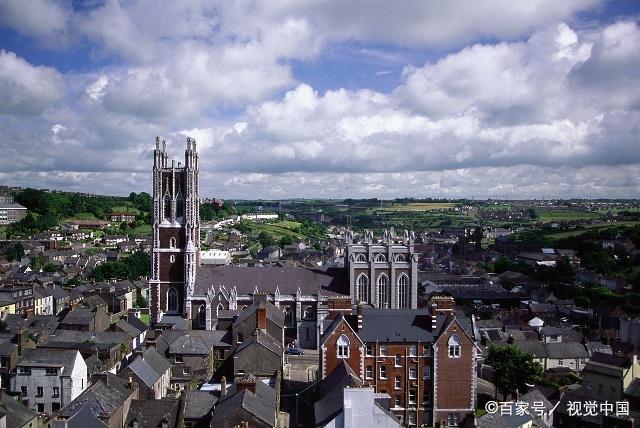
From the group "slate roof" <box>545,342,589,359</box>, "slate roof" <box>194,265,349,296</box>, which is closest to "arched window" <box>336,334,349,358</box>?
"slate roof" <box>194,265,349,296</box>

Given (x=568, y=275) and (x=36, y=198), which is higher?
(x=36, y=198)

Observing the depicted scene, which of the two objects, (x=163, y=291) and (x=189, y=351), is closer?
(x=189, y=351)

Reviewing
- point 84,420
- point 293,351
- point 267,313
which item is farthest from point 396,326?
point 293,351

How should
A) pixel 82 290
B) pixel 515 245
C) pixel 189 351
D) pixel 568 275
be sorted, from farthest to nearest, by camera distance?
pixel 515 245, pixel 568 275, pixel 82 290, pixel 189 351

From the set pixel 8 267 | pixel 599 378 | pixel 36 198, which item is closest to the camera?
pixel 599 378

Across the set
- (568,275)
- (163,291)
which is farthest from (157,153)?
(568,275)

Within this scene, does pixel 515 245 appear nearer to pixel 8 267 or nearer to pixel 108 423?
pixel 8 267
